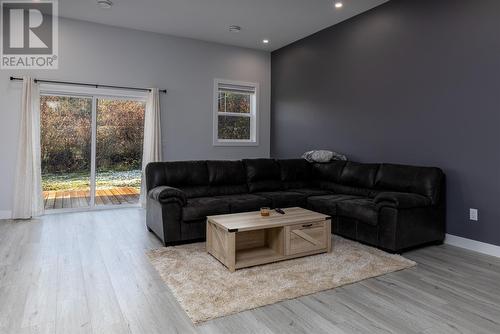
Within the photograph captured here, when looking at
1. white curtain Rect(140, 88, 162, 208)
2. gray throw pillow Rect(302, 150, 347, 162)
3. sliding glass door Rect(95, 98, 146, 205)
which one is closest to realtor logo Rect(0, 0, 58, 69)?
sliding glass door Rect(95, 98, 146, 205)

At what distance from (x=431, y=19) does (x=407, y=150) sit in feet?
5.01

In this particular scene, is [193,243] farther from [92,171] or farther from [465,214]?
[465,214]

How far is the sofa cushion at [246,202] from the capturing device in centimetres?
385

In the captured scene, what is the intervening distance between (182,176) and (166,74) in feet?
7.53

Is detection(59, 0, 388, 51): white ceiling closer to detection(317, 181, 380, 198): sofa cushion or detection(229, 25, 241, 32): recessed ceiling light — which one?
detection(229, 25, 241, 32): recessed ceiling light

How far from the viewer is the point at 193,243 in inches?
143

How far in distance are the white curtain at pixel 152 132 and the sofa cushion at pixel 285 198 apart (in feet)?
6.74

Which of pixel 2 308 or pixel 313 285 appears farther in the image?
pixel 313 285

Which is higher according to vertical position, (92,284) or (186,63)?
(186,63)

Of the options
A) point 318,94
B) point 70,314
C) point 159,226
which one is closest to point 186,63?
point 318,94

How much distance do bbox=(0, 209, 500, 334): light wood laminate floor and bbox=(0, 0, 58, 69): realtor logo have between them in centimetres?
273

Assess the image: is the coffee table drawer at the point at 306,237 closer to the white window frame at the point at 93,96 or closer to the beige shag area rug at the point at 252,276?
the beige shag area rug at the point at 252,276

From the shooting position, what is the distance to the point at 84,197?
5266 mm

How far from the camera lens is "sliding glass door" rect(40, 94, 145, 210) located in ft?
16.4
